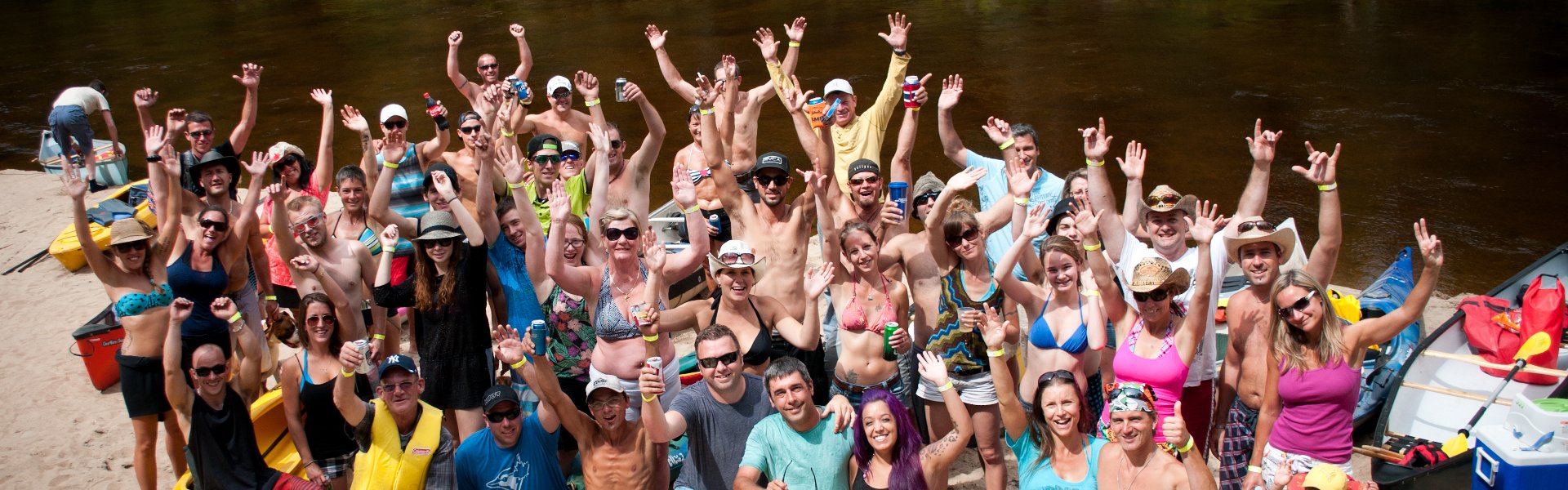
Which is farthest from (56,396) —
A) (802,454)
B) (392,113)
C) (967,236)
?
(967,236)

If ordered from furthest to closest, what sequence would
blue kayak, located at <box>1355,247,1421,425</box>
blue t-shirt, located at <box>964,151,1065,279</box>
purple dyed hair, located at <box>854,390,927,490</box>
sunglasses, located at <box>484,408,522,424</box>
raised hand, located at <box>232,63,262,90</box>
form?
raised hand, located at <box>232,63,262,90</box>
blue t-shirt, located at <box>964,151,1065,279</box>
blue kayak, located at <box>1355,247,1421,425</box>
sunglasses, located at <box>484,408,522,424</box>
purple dyed hair, located at <box>854,390,927,490</box>

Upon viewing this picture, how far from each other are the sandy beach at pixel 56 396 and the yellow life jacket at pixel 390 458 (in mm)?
2448

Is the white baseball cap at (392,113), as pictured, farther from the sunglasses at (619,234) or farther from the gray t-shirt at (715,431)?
the gray t-shirt at (715,431)

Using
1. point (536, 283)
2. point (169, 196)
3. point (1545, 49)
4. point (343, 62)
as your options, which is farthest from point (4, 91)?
point (1545, 49)

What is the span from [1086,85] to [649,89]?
23.5 ft

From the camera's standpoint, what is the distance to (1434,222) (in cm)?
1272

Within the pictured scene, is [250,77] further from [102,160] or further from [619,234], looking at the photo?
[102,160]

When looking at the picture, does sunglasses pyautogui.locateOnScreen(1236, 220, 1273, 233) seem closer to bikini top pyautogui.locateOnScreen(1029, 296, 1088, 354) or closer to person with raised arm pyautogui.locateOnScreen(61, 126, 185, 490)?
bikini top pyautogui.locateOnScreen(1029, 296, 1088, 354)

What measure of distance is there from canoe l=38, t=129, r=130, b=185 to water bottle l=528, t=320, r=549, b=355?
10.2 metres

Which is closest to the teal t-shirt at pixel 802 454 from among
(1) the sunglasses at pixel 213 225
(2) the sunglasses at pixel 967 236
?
(2) the sunglasses at pixel 967 236

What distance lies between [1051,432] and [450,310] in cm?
327

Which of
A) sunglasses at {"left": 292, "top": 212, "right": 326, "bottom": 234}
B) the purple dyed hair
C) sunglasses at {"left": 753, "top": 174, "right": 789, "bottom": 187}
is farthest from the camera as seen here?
sunglasses at {"left": 753, "top": 174, "right": 789, "bottom": 187}

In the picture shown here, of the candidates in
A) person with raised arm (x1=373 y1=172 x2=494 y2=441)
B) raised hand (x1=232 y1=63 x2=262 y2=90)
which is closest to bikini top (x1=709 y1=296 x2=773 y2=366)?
person with raised arm (x1=373 y1=172 x2=494 y2=441)

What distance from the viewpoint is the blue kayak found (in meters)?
7.39
